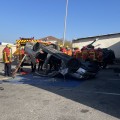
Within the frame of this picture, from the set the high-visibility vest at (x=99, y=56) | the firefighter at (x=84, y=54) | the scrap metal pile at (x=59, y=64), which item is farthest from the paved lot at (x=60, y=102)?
the firefighter at (x=84, y=54)

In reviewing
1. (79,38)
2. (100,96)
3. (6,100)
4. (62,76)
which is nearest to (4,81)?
(62,76)

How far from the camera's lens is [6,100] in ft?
27.2

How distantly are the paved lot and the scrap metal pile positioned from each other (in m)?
1.73

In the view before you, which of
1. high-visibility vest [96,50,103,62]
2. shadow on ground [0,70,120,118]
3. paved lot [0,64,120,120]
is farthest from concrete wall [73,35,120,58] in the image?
paved lot [0,64,120,120]

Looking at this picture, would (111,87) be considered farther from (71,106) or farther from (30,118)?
(30,118)

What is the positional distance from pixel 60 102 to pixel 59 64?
635 centimetres

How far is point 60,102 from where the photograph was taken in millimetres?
8031

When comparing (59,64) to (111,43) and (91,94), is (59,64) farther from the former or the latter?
(111,43)

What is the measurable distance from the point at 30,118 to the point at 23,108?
0.94m

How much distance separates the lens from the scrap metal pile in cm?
1313

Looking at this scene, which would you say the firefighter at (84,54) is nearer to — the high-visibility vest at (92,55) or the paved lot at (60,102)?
the high-visibility vest at (92,55)

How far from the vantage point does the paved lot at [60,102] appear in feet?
21.8

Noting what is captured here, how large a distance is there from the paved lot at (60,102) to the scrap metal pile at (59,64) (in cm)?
173

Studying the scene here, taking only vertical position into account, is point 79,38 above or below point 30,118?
above
